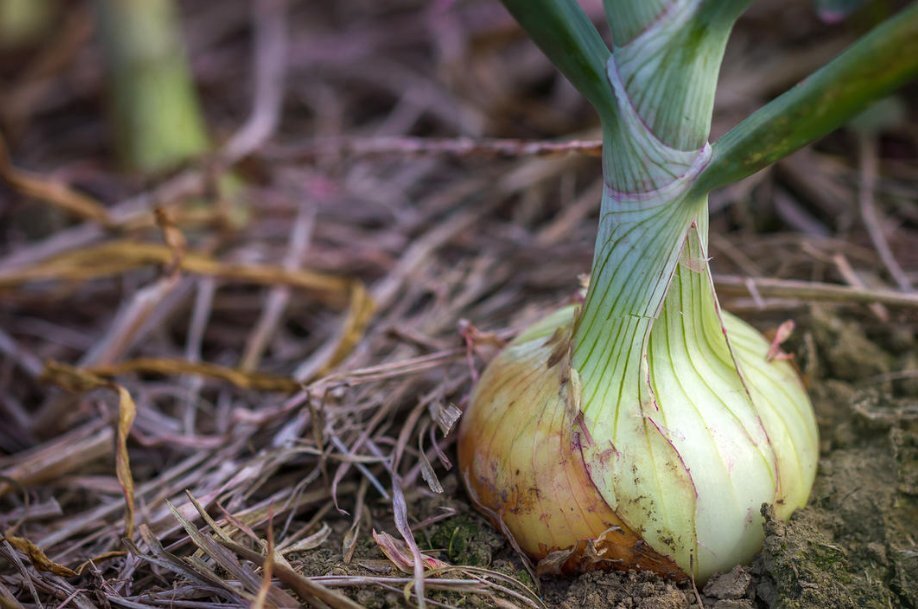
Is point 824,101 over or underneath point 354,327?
over

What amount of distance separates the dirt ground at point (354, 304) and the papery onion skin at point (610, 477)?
35mm

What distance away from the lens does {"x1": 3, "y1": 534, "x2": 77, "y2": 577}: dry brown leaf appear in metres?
0.85

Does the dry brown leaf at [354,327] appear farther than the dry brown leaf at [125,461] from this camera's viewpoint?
Yes

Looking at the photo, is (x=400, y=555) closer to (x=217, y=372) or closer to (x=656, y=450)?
(x=656, y=450)

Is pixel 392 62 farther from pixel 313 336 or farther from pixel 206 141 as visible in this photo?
pixel 313 336

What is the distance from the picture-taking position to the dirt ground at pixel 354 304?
843mm

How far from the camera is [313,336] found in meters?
1.42

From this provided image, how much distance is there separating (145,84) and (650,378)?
136 centimetres

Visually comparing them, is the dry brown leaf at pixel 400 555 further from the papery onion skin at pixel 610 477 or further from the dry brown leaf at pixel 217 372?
the dry brown leaf at pixel 217 372

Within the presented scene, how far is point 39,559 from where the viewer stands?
2.80 feet

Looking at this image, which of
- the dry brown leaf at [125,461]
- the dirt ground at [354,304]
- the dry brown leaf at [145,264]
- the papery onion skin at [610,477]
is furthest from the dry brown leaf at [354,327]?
the papery onion skin at [610,477]

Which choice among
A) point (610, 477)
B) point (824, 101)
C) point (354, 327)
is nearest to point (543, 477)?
point (610, 477)

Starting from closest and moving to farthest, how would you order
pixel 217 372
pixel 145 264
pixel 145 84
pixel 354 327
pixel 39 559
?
1. pixel 39 559
2. pixel 217 372
3. pixel 354 327
4. pixel 145 264
5. pixel 145 84

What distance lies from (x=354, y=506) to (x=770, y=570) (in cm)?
47
